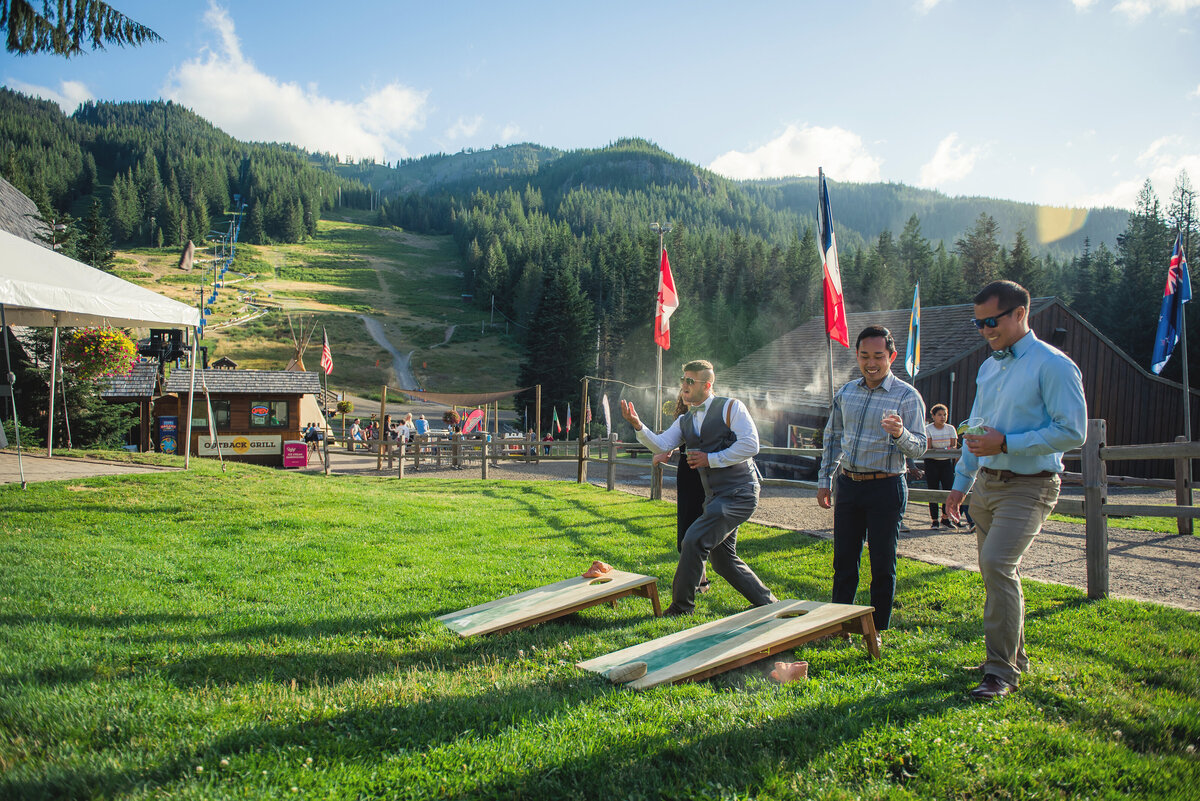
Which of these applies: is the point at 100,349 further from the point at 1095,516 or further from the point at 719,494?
the point at 1095,516

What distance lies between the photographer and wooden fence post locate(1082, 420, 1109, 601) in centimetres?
516

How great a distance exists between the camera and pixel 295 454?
24.6 meters

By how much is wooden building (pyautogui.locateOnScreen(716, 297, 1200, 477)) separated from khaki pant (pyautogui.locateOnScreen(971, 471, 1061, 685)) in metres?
19.8

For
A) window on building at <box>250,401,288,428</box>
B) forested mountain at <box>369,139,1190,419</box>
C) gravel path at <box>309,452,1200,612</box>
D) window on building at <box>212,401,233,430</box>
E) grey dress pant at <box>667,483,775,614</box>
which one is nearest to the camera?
grey dress pant at <box>667,483,775,614</box>

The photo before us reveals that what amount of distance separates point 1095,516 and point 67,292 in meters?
11.2

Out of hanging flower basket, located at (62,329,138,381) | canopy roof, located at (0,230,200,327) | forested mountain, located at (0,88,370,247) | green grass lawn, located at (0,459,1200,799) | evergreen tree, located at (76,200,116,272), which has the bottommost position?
green grass lawn, located at (0,459,1200,799)

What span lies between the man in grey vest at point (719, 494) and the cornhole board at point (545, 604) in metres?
0.33

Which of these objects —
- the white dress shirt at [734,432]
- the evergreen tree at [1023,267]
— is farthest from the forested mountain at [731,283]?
the white dress shirt at [734,432]

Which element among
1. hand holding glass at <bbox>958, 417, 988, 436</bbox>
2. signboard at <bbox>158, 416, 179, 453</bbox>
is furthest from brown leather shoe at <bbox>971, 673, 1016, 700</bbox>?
signboard at <bbox>158, 416, 179, 453</bbox>

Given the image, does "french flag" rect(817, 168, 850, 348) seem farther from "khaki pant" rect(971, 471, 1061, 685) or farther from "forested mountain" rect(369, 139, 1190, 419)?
"forested mountain" rect(369, 139, 1190, 419)

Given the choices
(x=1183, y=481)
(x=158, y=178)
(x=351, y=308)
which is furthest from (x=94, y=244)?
(x=158, y=178)

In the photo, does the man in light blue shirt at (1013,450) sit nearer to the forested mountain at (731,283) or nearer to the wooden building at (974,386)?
the wooden building at (974,386)

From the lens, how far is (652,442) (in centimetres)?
525

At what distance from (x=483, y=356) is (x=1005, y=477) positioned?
76.6 metres
